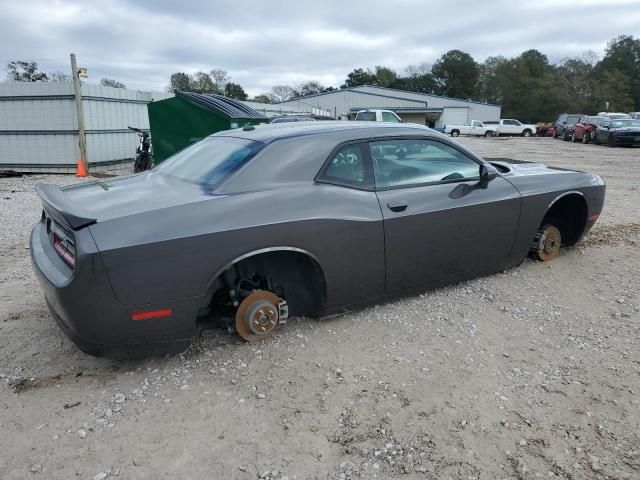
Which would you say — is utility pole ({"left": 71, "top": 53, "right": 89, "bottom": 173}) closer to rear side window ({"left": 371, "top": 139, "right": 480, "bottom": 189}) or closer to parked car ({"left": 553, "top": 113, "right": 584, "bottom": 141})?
rear side window ({"left": 371, "top": 139, "right": 480, "bottom": 189})

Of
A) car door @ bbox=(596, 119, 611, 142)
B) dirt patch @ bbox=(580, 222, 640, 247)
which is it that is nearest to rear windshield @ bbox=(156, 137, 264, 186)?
dirt patch @ bbox=(580, 222, 640, 247)

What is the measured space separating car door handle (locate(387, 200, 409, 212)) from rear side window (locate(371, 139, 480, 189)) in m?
0.14

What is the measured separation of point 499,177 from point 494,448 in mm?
2477

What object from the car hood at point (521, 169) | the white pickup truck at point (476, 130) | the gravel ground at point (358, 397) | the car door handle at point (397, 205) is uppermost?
the white pickup truck at point (476, 130)

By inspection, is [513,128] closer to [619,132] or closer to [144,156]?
[619,132]

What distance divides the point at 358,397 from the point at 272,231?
42.6 inches

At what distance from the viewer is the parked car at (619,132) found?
22.0 meters

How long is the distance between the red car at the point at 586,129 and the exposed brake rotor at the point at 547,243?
24.3 m

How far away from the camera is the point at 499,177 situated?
4.14 metres

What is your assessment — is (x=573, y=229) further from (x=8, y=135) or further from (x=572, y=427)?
(x=8, y=135)

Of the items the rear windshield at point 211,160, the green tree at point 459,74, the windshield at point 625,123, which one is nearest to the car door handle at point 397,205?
the rear windshield at point 211,160

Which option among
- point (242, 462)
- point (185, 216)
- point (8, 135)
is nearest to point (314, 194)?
point (185, 216)

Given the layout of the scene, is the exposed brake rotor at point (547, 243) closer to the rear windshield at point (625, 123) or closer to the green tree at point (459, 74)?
the rear windshield at point (625, 123)

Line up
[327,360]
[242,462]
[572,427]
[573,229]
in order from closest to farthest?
[242,462] < [572,427] < [327,360] < [573,229]
